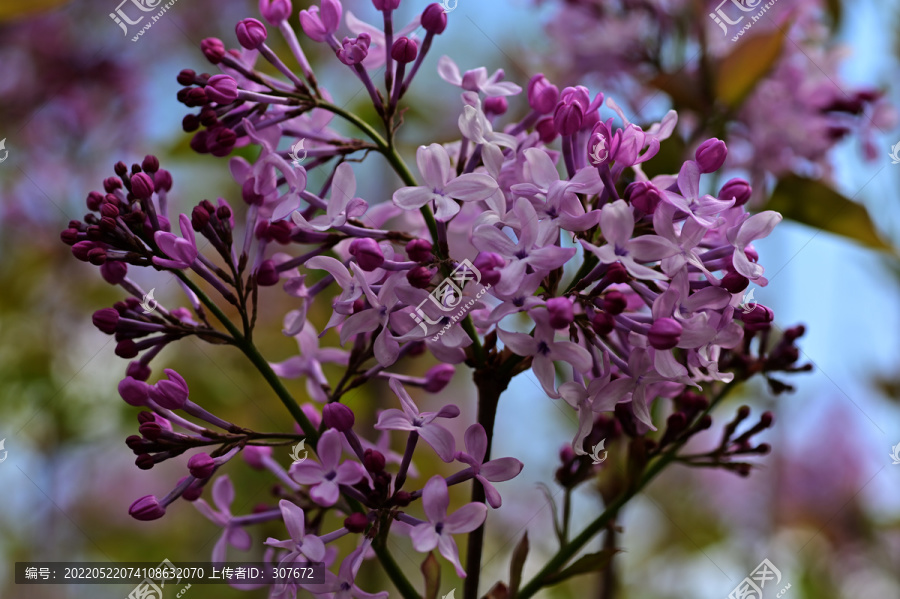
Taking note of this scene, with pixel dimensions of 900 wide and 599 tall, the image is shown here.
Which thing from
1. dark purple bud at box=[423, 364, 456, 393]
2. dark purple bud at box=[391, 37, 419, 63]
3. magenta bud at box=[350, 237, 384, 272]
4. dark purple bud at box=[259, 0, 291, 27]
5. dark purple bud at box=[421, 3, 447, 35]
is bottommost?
dark purple bud at box=[423, 364, 456, 393]

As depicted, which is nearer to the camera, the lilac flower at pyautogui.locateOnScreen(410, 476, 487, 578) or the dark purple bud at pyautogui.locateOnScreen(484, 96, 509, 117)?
the lilac flower at pyautogui.locateOnScreen(410, 476, 487, 578)

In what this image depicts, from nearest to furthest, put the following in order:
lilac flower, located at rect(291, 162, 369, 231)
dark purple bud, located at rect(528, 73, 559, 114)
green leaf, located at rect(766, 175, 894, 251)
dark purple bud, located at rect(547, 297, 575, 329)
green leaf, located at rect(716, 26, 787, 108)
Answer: dark purple bud, located at rect(547, 297, 575, 329)
lilac flower, located at rect(291, 162, 369, 231)
dark purple bud, located at rect(528, 73, 559, 114)
green leaf, located at rect(766, 175, 894, 251)
green leaf, located at rect(716, 26, 787, 108)

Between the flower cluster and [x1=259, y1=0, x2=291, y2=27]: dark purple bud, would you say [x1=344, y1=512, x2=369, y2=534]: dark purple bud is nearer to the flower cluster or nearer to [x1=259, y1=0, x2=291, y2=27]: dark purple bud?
the flower cluster

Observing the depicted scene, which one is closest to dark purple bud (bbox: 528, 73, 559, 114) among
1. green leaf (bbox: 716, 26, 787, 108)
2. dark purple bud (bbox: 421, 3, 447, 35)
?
dark purple bud (bbox: 421, 3, 447, 35)

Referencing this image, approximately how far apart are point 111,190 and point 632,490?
0.72 meters

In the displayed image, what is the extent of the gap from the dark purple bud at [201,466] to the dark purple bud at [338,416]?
136 mm

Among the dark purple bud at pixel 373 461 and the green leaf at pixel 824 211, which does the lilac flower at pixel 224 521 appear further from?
the green leaf at pixel 824 211

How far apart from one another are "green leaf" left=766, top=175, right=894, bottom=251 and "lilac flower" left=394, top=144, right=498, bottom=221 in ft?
2.67

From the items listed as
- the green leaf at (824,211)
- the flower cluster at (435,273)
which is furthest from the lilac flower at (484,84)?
the green leaf at (824,211)

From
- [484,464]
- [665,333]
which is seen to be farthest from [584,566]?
[665,333]

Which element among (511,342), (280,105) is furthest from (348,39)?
(511,342)

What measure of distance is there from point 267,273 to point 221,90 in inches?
8.3

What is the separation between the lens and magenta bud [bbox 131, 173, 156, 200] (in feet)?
2.62

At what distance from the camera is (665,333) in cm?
70
